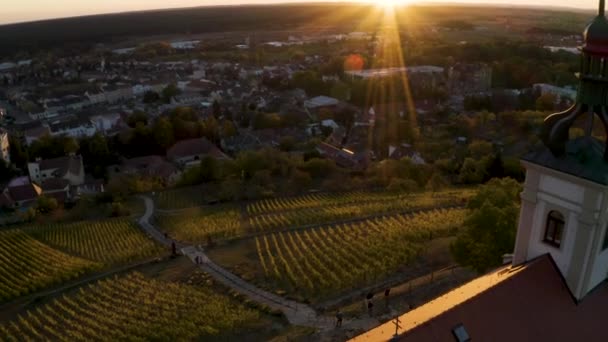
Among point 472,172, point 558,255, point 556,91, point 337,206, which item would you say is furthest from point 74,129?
point 558,255

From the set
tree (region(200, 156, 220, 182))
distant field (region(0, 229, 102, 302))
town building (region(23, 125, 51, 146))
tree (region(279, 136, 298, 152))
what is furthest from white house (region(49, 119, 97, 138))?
distant field (region(0, 229, 102, 302))

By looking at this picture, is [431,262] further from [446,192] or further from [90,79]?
[90,79]

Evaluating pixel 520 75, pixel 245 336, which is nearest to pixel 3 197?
pixel 245 336

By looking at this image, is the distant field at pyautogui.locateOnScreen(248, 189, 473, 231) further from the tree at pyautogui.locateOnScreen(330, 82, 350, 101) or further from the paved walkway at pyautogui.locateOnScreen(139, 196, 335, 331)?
the tree at pyautogui.locateOnScreen(330, 82, 350, 101)

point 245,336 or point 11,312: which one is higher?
point 245,336

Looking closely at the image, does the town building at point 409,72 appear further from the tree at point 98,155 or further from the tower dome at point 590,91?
the tower dome at point 590,91
